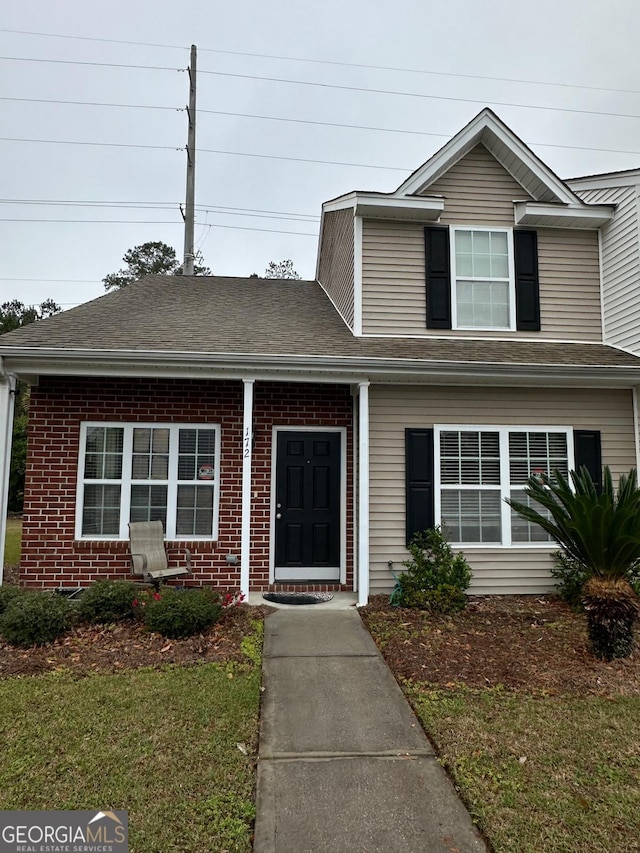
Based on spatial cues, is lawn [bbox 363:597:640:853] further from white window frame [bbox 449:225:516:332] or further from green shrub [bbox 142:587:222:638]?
white window frame [bbox 449:225:516:332]

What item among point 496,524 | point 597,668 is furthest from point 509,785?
point 496,524

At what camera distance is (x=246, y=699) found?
157 inches

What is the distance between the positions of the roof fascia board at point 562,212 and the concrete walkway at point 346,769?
6.53m

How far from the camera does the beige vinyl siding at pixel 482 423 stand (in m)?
7.07

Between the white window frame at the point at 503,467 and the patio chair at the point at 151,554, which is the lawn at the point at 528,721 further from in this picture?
the patio chair at the point at 151,554

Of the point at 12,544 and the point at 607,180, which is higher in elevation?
the point at 607,180

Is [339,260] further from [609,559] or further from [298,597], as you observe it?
[609,559]

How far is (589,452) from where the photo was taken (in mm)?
7379

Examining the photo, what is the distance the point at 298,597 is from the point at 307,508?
1.22m

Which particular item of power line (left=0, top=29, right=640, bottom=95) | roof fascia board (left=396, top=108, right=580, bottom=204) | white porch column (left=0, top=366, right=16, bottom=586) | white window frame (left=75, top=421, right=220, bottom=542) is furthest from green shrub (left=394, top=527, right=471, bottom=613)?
power line (left=0, top=29, right=640, bottom=95)

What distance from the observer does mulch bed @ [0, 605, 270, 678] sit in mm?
4648

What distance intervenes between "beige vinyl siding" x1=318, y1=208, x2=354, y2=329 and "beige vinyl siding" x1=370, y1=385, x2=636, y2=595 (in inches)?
68.4

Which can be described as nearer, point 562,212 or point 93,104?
point 562,212

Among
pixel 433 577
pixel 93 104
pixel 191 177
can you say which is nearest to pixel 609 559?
pixel 433 577
